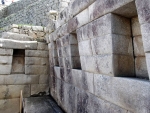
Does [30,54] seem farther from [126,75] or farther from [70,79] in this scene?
[126,75]

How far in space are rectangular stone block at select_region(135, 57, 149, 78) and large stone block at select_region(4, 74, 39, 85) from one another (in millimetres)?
3752

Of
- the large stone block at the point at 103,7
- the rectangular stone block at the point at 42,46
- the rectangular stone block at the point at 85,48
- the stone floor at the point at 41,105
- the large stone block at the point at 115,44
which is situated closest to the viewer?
the large stone block at the point at 103,7

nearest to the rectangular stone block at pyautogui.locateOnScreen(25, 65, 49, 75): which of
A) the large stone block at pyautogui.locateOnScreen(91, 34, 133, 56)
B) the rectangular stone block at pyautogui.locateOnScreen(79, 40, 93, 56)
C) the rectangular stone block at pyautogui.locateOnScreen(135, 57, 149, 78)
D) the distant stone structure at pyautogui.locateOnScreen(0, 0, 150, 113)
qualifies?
the distant stone structure at pyautogui.locateOnScreen(0, 0, 150, 113)

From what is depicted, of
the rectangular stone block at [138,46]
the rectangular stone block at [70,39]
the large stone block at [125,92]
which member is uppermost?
the rectangular stone block at [70,39]

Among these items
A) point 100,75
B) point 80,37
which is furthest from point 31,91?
point 100,75

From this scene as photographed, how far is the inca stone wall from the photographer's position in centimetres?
138

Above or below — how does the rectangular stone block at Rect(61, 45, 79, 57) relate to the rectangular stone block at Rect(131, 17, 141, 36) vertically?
below

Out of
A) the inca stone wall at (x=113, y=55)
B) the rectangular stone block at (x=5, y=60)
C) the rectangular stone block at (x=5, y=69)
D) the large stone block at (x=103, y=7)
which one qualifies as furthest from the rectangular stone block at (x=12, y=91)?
the large stone block at (x=103, y=7)

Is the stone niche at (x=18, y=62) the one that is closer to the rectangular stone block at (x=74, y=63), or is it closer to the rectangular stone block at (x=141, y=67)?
the rectangular stone block at (x=74, y=63)

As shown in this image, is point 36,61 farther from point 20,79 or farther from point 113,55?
point 113,55

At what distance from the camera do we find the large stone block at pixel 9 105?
176 inches

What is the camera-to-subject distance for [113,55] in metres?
1.70

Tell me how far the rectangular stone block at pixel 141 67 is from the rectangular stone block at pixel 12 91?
3.85 meters

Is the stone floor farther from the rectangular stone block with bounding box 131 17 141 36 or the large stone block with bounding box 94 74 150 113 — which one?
the rectangular stone block with bounding box 131 17 141 36
